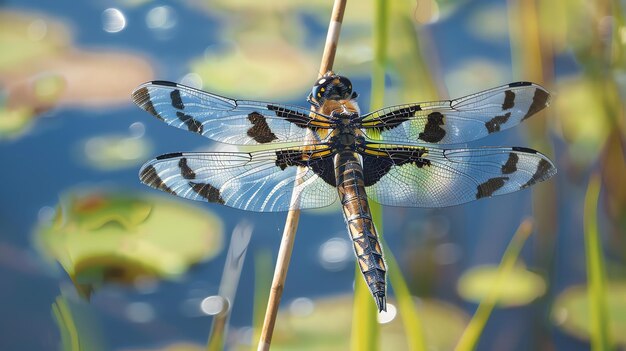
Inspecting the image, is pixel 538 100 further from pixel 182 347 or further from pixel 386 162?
pixel 182 347

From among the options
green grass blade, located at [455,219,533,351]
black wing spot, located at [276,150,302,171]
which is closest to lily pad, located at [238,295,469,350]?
green grass blade, located at [455,219,533,351]

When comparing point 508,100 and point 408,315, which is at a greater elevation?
point 508,100

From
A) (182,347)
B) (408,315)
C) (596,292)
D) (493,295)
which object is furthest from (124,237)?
(596,292)

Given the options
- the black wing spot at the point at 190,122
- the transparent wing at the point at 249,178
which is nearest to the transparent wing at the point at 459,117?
the transparent wing at the point at 249,178

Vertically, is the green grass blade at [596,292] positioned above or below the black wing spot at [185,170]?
below

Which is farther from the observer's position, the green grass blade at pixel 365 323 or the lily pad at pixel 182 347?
the lily pad at pixel 182 347

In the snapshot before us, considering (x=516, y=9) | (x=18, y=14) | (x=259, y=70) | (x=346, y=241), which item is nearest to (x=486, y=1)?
(x=516, y=9)

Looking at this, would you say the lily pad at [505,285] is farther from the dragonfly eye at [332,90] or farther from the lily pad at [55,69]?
the lily pad at [55,69]
